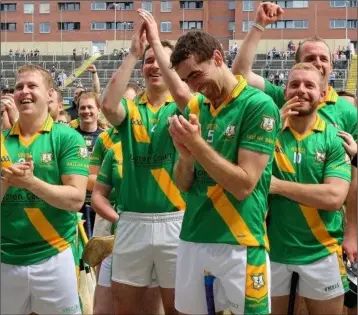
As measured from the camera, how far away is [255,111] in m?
2.99

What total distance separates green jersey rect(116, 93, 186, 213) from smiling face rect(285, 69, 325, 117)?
73cm

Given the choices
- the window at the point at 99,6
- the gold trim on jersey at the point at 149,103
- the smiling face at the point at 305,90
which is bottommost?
the gold trim on jersey at the point at 149,103

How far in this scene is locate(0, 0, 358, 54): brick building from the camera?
4506 centimetres

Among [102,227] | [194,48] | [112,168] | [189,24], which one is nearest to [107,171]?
[112,168]

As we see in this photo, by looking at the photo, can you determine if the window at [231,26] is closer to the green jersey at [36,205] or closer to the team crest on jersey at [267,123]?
the green jersey at [36,205]

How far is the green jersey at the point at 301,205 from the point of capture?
3.60 metres

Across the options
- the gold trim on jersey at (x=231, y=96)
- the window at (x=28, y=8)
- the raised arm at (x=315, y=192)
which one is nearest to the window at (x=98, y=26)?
the window at (x=28, y=8)

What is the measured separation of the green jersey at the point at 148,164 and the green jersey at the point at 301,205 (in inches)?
22.6

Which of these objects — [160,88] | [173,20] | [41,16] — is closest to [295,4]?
[173,20]

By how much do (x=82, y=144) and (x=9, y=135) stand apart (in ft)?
1.27

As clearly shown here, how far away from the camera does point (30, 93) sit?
371 centimetres

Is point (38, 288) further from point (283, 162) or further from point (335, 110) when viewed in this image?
point (335, 110)

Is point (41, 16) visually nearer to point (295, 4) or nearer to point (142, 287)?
point (295, 4)

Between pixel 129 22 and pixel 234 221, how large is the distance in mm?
40115
